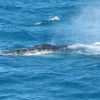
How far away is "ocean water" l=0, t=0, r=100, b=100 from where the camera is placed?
4544 cm

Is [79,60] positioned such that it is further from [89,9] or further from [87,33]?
[89,9]

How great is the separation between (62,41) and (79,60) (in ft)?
34.3

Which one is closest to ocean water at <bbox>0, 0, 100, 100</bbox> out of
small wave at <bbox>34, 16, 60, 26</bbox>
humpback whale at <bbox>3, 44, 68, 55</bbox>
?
small wave at <bbox>34, 16, 60, 26</bbox>

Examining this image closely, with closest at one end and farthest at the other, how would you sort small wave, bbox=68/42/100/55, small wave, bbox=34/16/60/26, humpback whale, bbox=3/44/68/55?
humpback whale, bbox=3/44/68/55
small wave, bbox=68/42/100/55
small wave, bbox=34/16/60/26

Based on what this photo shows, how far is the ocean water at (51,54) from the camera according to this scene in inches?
1789

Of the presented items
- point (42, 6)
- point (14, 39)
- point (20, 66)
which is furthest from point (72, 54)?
point (42, 6)

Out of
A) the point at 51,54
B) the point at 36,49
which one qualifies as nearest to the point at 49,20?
the point at 36,49

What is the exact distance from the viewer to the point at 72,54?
5659 centimetres

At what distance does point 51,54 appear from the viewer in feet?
185

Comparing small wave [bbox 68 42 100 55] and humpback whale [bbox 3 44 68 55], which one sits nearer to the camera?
humpback whale [bbox 3 44 68 55]

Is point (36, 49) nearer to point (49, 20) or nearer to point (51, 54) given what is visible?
Result: point (51, 54)

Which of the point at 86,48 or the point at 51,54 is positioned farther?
the point at 86,48

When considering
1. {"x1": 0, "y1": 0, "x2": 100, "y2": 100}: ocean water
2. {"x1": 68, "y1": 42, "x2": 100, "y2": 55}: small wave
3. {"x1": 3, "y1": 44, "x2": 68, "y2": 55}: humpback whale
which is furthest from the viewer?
{"x1": 68, "y1": 42, "x2": 100, "y2": 55}: small wave

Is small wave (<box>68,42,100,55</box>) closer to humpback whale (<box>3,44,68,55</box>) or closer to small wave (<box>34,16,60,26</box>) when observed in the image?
humpback whale (<box>3,44,68,55</box>)
